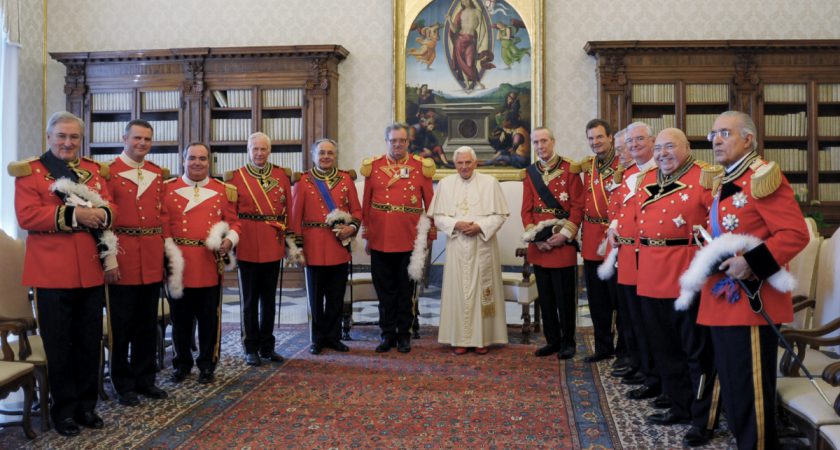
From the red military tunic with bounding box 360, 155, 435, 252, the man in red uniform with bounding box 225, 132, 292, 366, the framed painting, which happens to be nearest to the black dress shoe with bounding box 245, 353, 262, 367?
the man in red uniform with bounding box 225, 132, 292, 366

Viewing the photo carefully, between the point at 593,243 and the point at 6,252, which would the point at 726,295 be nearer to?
the point at 593,243

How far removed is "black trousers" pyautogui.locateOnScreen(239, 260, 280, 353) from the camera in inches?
182

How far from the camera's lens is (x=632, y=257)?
11.8 feet

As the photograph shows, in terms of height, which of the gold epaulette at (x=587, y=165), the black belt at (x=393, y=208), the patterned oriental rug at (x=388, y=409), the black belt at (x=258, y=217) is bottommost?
the patterned oriental rug at (x=388, y=409)

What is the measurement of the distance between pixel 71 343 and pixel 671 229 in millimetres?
2872

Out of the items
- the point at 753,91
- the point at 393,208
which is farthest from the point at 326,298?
the point at 753,91

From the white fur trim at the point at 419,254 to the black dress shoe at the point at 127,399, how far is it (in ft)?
6.66

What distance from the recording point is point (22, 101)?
823 cm

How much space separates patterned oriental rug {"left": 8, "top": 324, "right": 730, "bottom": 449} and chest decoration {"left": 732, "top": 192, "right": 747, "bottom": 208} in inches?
44.6

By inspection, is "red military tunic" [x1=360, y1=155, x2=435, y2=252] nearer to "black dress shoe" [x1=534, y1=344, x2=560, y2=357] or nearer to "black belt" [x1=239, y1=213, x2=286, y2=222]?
"black belt" [x1=239, y1=213, x2=286, y2=222]

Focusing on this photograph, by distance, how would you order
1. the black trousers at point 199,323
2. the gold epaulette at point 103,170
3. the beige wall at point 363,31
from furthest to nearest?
the beige wall at point 363,31 → the black trousers at point 199,323 → the gold epaulette at point 103,170

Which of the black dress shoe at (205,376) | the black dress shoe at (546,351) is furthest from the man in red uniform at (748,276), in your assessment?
the black dress shoe at (205,376)

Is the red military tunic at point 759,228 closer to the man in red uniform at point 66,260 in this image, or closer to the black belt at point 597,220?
the black belt at point 597,220

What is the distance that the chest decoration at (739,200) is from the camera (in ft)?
8.54
